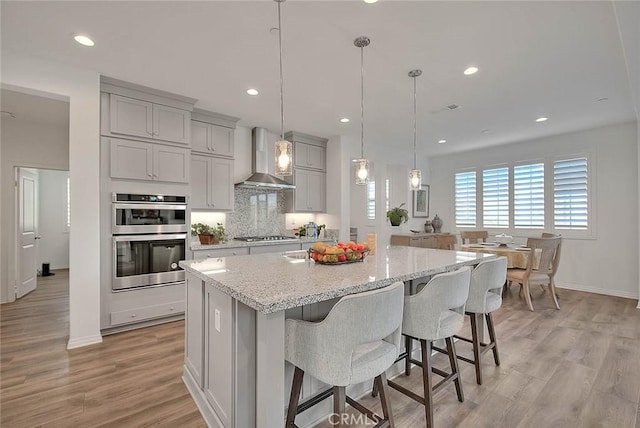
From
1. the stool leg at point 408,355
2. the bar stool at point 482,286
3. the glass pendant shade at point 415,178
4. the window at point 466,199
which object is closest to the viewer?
the bar stool at point 482,286

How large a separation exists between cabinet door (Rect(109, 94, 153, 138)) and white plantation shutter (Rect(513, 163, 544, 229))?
6250 millimetres

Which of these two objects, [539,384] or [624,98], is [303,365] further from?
[624,98]

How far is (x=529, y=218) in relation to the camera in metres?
5.61

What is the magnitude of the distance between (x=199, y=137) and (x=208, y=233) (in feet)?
4.34

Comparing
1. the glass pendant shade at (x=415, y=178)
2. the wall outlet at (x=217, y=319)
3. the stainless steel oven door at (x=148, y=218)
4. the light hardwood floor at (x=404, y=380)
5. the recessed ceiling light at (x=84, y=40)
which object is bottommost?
the light hardwood floor at (x=404, y=380)

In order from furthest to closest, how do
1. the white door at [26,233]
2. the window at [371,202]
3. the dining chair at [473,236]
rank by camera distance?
the window at [371,202]
the dining chair at [473,236]
the white door at [26,233]

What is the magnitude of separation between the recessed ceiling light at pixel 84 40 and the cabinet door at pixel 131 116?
753mm

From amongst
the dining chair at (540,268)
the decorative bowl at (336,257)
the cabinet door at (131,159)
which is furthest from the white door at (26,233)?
the dining chair at (540,268)

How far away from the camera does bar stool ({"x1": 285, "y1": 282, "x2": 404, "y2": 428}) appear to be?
4.26ft

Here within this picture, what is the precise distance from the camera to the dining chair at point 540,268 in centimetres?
411

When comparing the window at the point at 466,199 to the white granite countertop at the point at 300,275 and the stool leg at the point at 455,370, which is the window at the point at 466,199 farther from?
the stool leg at the point at 455,370

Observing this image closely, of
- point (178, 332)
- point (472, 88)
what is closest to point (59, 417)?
point (178, 332)

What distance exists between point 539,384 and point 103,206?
14.1 feet

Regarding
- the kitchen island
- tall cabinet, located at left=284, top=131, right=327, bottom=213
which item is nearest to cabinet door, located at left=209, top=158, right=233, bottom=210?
tall cabinet, located at left=284, top=131, right=327, bottom=213
